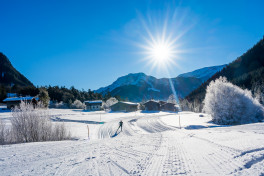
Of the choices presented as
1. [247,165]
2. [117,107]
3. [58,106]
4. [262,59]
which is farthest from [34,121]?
[262,59]

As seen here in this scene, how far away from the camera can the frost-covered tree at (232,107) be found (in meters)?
25.2

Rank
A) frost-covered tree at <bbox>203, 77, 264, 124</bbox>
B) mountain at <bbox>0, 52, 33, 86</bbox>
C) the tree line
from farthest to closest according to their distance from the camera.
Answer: mountain at <bbox>0, 52, 33, 86</bbox>, the tree line, frost-covered tree at <bbox>203, 77, 264, 124</bbox>

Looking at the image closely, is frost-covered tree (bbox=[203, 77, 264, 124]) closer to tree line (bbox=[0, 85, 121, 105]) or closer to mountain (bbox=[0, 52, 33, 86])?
tree line (bbox=[0, 85, 121, 105])

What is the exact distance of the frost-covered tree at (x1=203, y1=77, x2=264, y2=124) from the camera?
2523 centimetres

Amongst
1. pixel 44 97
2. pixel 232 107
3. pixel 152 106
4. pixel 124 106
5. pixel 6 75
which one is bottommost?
pixel 152 106

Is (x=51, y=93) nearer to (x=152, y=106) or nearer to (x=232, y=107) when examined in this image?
(x=152, y=106)

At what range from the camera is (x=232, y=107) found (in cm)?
2536

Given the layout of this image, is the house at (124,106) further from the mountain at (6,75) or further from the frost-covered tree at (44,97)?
the mountain at (6,75)

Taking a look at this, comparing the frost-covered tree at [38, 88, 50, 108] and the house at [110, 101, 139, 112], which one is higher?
the frost-covered tree at [38, 88, 50, 108]

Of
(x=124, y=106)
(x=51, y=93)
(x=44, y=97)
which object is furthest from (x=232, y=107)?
(x=51, y=93)

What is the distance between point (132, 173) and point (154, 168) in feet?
2.38

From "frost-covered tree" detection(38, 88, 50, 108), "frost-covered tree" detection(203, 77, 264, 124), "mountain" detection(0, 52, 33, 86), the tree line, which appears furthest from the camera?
"mountain" detection(0, 52, 33, 86)

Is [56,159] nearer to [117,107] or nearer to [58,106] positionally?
[117,107]

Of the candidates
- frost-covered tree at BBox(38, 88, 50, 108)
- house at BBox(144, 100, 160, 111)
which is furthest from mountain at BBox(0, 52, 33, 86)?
house at BBox(144, 100, 160, 111)
